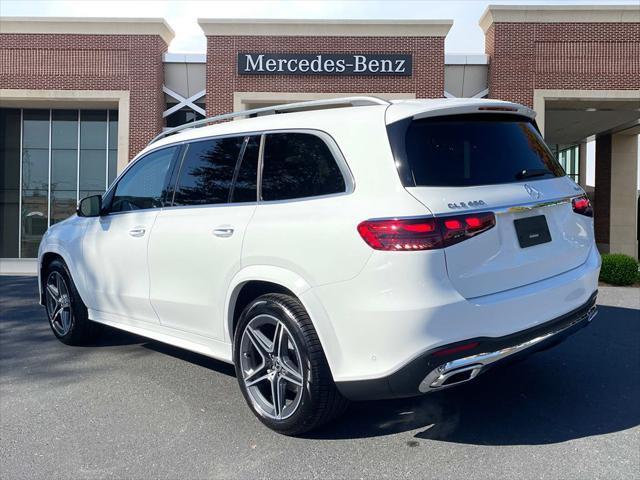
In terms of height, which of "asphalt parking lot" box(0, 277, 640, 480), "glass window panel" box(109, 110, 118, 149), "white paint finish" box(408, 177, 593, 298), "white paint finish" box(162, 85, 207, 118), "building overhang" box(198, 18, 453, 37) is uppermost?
"building overhang" box(198, 18, 453, 37)

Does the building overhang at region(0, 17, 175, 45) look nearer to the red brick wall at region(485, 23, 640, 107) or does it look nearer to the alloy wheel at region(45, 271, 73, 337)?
the red brick wall at region(485, 23, 640, 107)

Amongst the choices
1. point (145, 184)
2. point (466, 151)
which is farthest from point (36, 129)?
point (466, 151)

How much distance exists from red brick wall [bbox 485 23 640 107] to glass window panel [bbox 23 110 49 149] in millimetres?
15715

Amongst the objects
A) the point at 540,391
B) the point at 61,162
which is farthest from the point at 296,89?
the point at 540,391

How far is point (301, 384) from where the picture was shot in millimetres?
3182

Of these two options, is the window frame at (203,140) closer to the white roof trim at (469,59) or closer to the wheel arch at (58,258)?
the wheel arch at (58,258)

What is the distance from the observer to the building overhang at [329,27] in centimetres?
1728

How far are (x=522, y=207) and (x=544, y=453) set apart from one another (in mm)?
1378

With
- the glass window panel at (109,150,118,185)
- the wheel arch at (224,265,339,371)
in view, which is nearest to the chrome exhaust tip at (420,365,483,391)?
the wheel arch at (224,265,339,371)

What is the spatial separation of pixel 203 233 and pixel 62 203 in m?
18.7

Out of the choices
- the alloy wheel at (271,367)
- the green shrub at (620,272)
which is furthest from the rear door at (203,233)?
the green shrub at (620,272)

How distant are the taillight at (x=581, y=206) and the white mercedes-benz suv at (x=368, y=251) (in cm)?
2

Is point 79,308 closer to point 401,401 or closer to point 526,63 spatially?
point 401,401

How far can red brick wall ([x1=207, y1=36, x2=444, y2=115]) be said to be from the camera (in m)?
17.5
